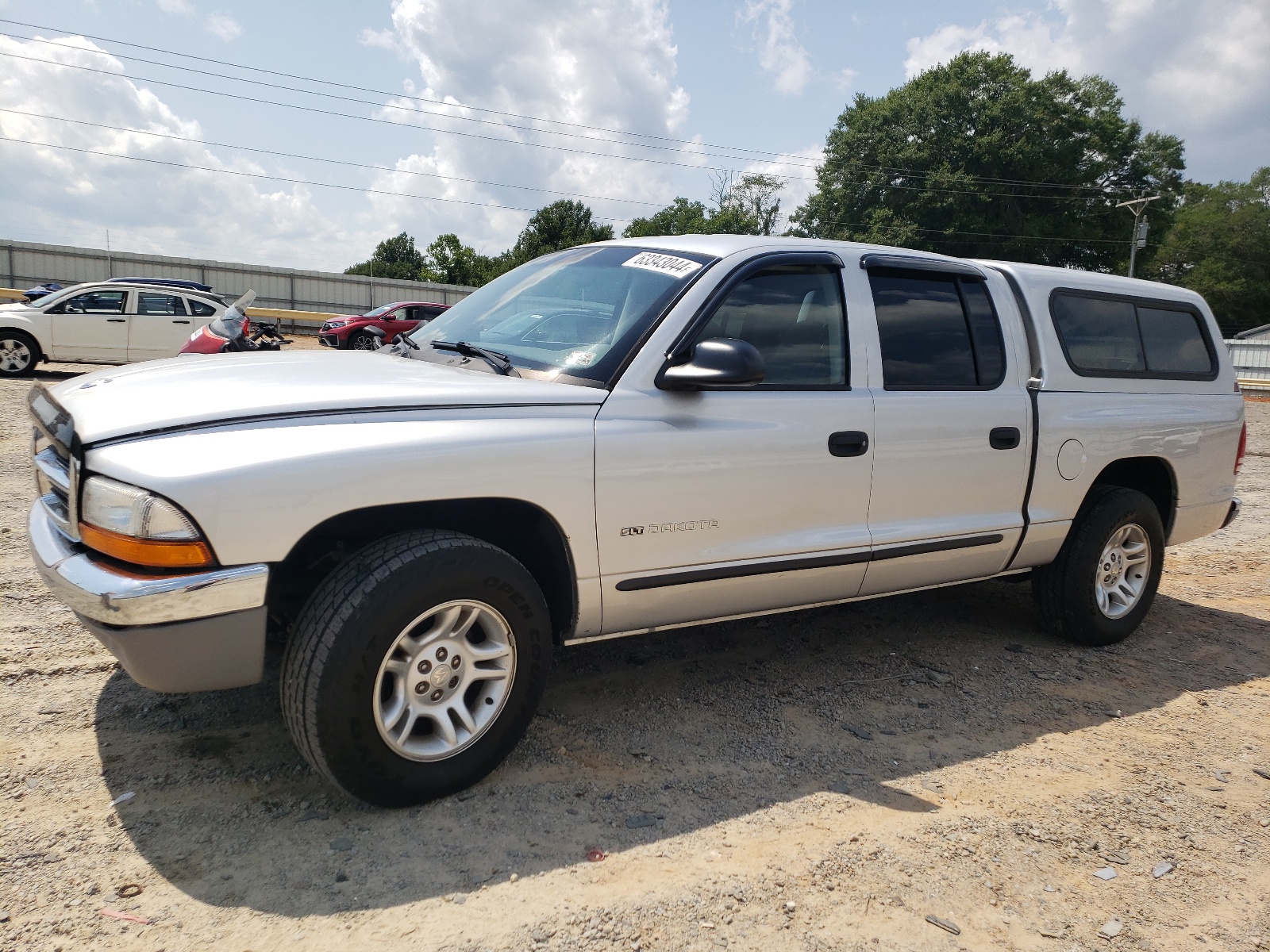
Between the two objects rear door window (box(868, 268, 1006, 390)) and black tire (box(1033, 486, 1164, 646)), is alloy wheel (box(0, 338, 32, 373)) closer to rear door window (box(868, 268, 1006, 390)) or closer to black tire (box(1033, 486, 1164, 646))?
rear door window (box(868, 268, 1006, 390))

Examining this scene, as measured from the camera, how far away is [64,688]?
11.2 ft

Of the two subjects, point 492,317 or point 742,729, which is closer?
point 742,729

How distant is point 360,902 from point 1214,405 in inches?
194

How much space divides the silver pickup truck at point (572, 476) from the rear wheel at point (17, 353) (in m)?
13.0

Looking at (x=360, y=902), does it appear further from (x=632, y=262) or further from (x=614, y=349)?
(x=632, y=262)

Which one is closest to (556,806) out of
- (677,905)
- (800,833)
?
(677,905)

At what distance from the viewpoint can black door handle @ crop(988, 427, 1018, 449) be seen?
3973 millimetres

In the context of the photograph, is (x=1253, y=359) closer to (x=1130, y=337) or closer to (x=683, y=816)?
(x=1130, y=337)

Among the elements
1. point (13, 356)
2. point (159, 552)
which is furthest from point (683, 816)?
point (13, 356)

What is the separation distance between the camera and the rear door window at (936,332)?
3.80 metres

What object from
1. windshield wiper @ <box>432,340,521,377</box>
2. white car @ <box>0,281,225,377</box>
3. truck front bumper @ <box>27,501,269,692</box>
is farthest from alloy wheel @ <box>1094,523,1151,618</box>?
white car @ <box>0,281,225,377</box>

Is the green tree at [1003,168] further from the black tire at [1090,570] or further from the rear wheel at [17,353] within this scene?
the black tire at [1090,570]

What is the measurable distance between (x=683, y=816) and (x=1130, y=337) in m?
3.57

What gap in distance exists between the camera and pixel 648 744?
A: 3.34 meters
